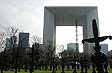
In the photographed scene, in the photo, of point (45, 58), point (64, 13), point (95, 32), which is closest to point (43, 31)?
point (64, 13)

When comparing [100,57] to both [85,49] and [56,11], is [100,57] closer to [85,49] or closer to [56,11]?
[85,49]

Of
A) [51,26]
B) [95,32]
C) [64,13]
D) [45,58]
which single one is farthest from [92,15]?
[95,32]

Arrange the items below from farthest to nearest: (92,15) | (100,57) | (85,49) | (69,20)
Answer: (69,20), (92,15), (85,49), (100,57)

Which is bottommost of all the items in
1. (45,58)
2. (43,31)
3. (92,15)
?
(45,58)

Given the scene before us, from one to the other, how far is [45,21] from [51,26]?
12.4 ft

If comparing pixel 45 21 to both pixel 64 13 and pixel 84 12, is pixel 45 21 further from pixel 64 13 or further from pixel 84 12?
pixel 84 12

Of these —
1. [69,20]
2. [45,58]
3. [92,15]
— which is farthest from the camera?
[69,20]

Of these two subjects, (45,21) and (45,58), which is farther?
(45,21)

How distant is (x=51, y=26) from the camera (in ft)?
292

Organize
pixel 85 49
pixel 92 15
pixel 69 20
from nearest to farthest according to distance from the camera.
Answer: pixel 85 49 → pixel 92 15 → pixel 69 20

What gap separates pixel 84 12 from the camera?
86.1 metres

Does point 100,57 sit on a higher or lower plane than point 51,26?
lower

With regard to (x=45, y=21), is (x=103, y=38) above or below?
below

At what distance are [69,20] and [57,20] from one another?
228 inches
